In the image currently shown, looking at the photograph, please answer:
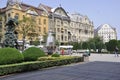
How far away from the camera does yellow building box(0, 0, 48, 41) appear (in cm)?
5962

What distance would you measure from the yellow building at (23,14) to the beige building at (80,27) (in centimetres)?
2032

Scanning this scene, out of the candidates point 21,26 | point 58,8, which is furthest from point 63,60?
point 58,8

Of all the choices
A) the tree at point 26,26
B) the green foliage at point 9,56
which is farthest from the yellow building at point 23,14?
the green foliage at point 9,56

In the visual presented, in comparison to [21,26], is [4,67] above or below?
below

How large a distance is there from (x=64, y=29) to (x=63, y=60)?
59.9 meters

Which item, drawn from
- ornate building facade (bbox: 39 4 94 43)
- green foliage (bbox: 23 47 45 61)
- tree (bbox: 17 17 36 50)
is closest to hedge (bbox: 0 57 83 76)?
green foliage (bbox: 23 47 45 61)

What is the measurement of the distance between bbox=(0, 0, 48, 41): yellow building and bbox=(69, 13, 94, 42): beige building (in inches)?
800

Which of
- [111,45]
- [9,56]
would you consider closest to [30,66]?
[9,56]

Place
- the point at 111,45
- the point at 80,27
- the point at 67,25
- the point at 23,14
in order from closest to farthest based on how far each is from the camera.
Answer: the point at 111,45
the point at 23,14
the point at 67,25
the point at 80,27

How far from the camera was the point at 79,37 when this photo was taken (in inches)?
3748

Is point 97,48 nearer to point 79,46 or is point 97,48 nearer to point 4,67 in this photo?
point 79,46

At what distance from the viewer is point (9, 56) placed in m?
15.7

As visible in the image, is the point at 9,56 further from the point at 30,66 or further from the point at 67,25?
the point at 67,25

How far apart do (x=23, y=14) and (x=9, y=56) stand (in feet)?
154
